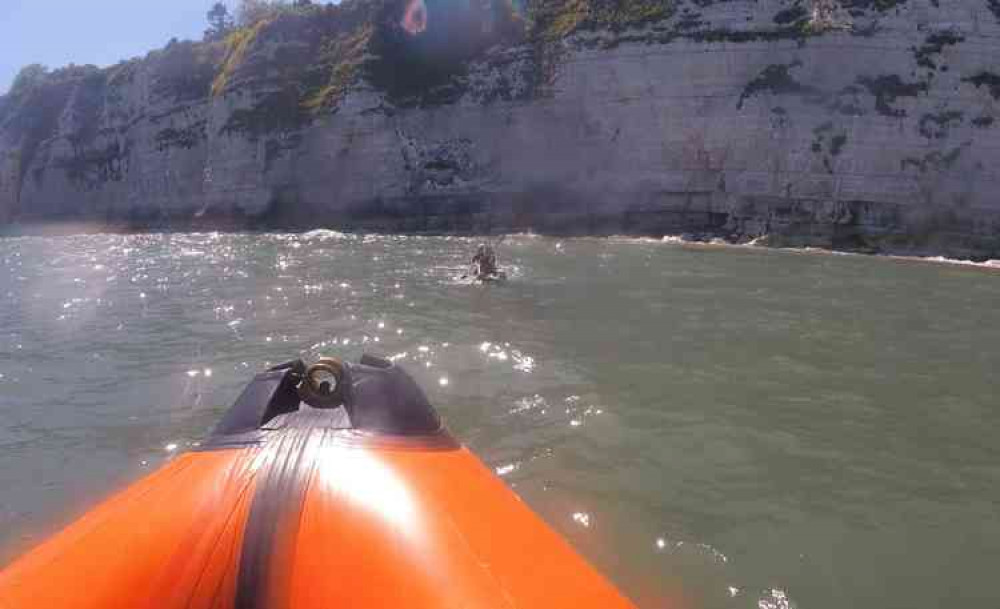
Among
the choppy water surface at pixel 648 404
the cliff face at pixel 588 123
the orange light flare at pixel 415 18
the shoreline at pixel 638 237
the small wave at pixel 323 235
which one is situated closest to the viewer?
the choppy water surface at pixel 648 404

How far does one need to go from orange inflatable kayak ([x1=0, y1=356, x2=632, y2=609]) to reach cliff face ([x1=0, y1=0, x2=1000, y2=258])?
1117 inches

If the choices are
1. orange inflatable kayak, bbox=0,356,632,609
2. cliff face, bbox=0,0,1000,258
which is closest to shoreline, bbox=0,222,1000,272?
cliff face, bbox=0,0,1000,258

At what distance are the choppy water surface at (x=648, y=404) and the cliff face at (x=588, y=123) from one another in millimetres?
13590

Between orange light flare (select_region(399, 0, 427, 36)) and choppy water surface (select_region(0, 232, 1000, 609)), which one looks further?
orange light flare (select_region(399, 0, 427, 36))

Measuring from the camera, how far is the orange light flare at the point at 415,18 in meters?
42.2

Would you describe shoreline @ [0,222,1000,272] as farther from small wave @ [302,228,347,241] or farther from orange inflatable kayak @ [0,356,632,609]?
orange inflatable kayak @ [0,356,632,609]

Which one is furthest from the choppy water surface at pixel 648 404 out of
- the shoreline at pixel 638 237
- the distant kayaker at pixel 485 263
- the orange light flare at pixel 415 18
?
the orange light flare at pixel 415 18

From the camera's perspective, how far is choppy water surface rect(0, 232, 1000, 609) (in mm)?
4570

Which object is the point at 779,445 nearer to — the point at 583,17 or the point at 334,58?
the point at 583,17

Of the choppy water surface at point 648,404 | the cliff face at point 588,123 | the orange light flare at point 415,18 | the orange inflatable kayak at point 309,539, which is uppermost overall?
the orange light flare at point 415,18

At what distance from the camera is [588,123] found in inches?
1390

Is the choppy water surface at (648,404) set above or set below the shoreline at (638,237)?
below

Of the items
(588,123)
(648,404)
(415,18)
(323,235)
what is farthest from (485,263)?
(415,18)

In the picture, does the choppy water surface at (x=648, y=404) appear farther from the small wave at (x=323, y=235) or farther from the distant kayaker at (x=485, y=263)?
the small wave at (x=323, y=235)
